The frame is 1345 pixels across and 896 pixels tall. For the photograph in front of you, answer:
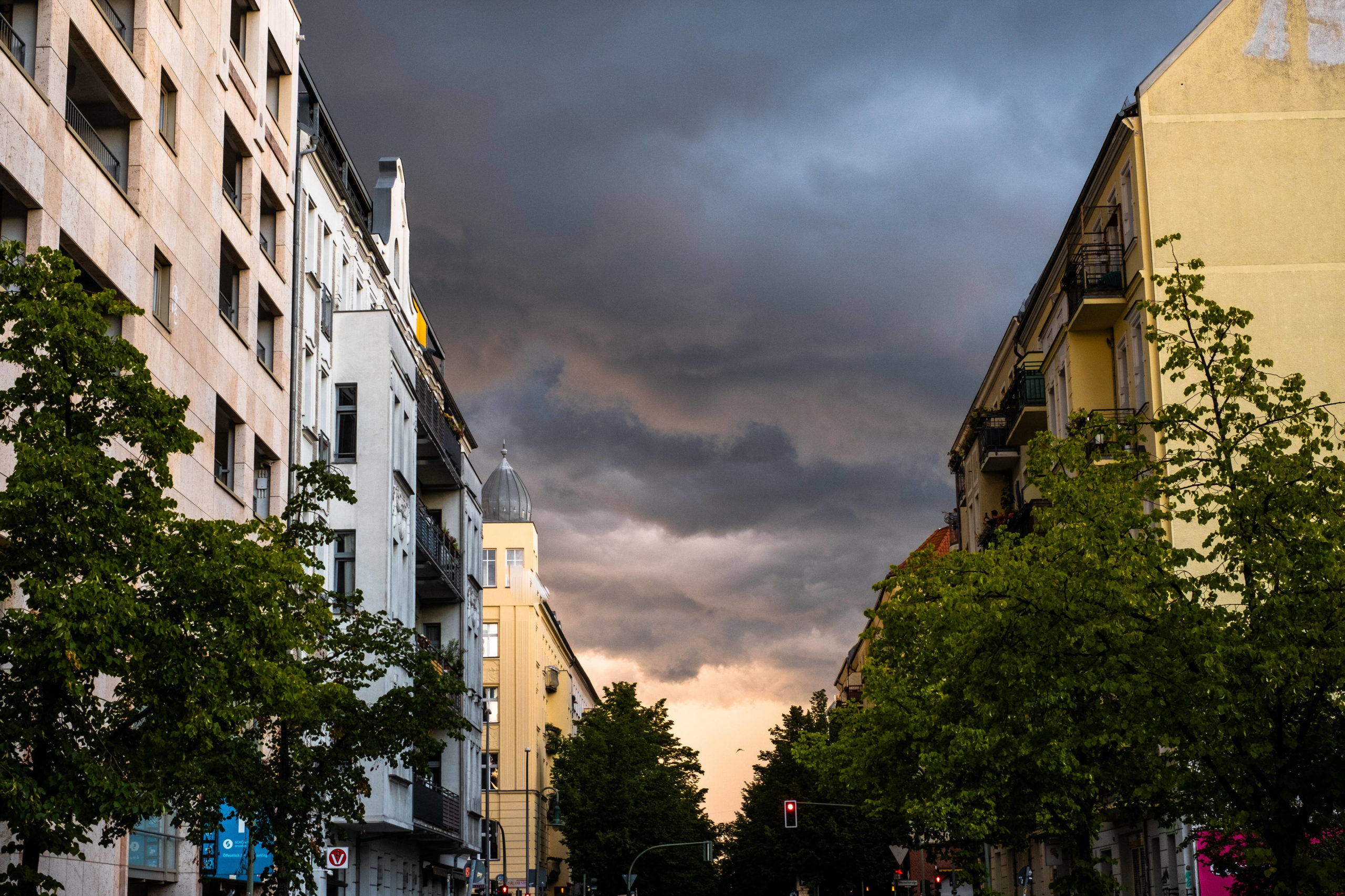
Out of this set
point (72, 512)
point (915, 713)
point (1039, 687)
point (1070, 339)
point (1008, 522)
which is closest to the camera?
point (72, 512)

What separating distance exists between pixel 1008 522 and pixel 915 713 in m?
18.0

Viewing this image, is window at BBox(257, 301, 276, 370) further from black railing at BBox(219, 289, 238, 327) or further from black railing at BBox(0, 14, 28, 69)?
black railing at BBox(0, 14, 28, 69)

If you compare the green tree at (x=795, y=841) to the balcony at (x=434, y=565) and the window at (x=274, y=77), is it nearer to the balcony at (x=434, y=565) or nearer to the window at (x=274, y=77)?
the balcony at (x=434, y=565)

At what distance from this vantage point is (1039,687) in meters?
21.2

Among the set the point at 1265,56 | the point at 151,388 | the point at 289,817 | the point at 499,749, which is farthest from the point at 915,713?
the point at 499,749

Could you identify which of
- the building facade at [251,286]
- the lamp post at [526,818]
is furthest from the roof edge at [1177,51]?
the lamp post at [526,818]

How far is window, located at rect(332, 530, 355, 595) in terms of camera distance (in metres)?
→ 42.7

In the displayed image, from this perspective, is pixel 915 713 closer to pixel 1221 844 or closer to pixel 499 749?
pixel 1221 844

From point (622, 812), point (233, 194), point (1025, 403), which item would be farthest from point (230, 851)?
point (622, 812)

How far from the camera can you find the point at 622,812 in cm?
8956

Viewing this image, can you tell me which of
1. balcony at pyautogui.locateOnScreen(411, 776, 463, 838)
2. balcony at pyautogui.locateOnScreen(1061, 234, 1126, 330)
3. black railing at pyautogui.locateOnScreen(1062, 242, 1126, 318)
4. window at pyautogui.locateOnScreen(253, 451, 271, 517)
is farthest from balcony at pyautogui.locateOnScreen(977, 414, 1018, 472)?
window at pyautogui.locateOnScreen(253, 451, 271, 517)

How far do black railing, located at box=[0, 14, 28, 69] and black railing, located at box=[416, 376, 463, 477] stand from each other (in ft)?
84.4

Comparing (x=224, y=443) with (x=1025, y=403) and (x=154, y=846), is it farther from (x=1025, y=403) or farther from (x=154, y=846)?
(x=1025, y=403)

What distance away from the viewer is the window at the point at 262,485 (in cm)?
3475
